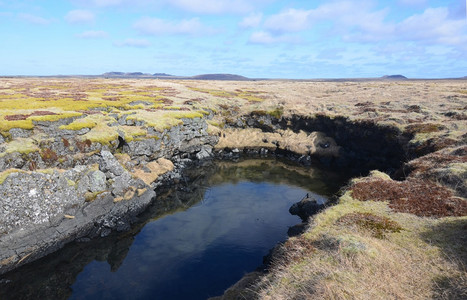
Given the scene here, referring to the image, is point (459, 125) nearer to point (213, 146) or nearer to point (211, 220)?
point (211, 220)

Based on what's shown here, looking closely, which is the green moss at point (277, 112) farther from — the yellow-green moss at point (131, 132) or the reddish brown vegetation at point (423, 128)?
the yellow-green moss at point (131, 132)

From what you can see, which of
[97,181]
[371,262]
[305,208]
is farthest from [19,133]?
[371,262]

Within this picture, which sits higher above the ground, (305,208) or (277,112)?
(277,112)

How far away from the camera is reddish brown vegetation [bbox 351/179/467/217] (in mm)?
18109

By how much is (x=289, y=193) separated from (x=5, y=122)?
44.0 m

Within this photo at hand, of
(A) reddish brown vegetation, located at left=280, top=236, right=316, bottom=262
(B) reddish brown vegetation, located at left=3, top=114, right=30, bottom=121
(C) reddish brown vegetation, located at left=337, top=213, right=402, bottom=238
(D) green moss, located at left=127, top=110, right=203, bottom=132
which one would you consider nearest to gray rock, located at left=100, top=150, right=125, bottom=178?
(D) green moss, located at left=127, top=110, right=203, bottom=132

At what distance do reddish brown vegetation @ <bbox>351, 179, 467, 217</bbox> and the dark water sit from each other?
11.1m

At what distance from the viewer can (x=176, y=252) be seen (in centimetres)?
2775

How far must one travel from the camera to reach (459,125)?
4162 centimetres

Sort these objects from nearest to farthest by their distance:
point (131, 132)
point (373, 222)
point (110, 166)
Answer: point (373, 222) → point (110, 166) → point (131, 132)

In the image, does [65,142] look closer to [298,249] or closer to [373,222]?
[298,249]

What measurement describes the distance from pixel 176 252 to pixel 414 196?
21715mm

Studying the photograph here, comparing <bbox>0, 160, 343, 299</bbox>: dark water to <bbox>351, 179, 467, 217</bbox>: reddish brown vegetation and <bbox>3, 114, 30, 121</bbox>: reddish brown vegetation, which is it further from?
<bbox>3, 114, 30, 121</bbox>: reddish brown vegetation

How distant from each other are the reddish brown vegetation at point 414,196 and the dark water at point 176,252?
11126 mm
